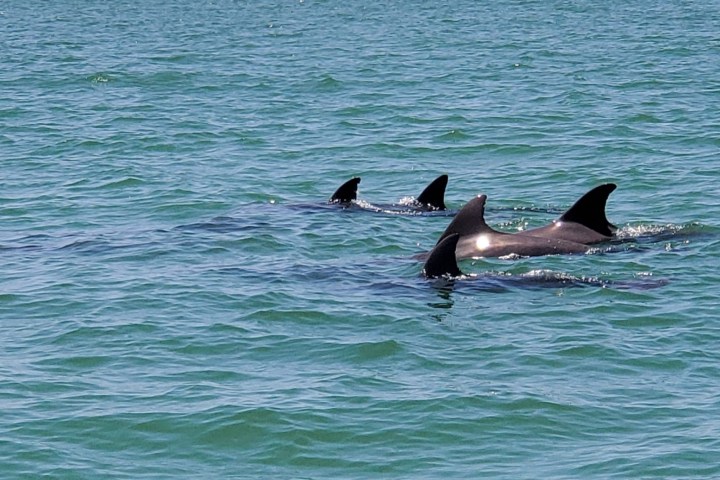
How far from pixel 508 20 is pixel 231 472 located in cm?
3675

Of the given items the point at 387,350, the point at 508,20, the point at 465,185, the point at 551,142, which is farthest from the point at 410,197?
the point at 508,20

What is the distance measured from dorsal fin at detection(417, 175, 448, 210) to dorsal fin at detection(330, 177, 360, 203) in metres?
A: 0.96

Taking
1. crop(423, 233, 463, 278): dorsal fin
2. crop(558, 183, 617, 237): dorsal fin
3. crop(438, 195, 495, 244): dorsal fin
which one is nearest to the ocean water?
crop(423, 233, 463, 278): dorsal fin

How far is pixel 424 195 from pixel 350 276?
411 centimetres

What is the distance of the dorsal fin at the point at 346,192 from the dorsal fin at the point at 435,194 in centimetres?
96

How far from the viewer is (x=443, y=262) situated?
51.7ft

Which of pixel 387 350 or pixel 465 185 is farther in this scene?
pixel 465 185

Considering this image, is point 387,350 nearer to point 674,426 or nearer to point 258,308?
point 258,308

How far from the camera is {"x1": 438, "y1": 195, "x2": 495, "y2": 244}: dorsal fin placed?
672 inches

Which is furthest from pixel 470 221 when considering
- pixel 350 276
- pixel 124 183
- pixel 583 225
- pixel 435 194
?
pixel 124 183

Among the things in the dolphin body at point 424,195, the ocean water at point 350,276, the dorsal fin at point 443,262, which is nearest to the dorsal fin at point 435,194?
the dolphin body at point 424,195

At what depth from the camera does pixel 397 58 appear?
37062 millimetres

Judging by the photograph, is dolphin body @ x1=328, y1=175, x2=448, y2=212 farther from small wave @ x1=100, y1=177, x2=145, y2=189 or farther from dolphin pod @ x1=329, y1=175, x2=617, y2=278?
small wave @ x1=100, y1=177, x2=145, y2=189

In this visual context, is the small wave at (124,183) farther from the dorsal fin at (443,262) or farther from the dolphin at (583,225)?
the dorsal fin at (443,262)
